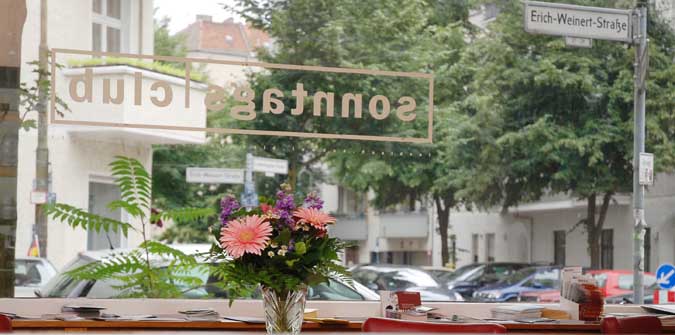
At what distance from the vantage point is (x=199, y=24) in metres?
7.37

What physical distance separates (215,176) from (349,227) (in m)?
0.88

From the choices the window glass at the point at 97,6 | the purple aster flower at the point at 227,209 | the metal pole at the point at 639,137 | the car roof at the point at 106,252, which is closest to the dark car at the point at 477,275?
the metal pole at the point at 639,137

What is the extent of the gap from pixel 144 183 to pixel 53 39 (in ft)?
3.18

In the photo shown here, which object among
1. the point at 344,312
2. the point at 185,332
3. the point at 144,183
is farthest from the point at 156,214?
the point at 185,332

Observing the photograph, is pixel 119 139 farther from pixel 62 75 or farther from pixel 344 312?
pixel 344 312

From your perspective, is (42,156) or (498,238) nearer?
(42,156)

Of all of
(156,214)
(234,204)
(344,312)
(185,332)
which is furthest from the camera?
(156,214)

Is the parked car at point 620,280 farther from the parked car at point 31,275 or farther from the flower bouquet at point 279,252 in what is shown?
the flower bouquet at point 279,252

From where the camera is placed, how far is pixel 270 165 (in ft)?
24.5

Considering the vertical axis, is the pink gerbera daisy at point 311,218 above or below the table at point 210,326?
above

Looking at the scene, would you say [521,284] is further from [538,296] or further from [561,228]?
[561,228]

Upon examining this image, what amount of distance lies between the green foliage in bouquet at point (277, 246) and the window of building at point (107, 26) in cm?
309

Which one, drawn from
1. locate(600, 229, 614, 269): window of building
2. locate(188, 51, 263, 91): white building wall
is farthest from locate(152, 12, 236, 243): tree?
locate(600, 229, 614, 269): window of building

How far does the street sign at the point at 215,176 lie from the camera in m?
7.45
